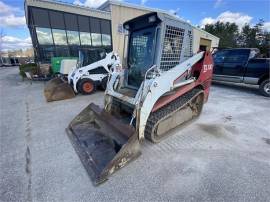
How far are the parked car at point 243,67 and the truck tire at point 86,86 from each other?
5.57 meters

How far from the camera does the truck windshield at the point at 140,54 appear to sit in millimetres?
2963

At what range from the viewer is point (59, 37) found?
39.4ft

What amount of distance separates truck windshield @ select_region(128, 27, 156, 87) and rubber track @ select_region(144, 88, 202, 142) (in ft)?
2.55

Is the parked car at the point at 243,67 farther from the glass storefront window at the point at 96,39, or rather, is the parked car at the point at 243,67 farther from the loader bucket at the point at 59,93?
the glass storefront window at the point at 96,39

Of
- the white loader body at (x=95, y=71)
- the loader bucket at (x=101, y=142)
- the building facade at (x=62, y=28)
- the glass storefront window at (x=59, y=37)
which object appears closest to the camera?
the loader bucket at (x=101, y=142)

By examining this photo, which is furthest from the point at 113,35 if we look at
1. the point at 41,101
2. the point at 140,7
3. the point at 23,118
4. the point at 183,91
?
the point at 183,91

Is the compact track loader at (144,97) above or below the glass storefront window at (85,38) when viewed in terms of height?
below

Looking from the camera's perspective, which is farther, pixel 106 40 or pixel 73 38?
pixel 106 40

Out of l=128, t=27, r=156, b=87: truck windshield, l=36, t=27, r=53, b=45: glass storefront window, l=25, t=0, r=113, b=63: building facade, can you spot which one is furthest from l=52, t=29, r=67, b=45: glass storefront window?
l=128, t=27, r=156, b=87: truck windshield

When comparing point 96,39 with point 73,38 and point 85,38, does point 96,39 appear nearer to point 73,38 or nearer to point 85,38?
point 85,38

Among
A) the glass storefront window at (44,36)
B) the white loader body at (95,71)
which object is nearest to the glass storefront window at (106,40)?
the glass storefront window at (44,36)

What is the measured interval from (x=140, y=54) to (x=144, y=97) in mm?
1189

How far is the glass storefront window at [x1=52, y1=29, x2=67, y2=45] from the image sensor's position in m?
11.8

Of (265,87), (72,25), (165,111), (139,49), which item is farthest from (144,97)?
(72,25)
